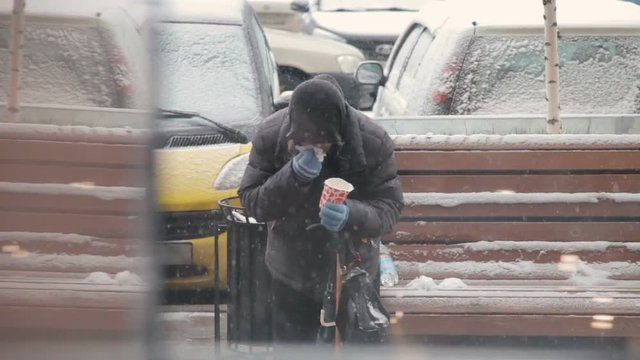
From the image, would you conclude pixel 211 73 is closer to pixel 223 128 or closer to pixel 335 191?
pixel 223 128

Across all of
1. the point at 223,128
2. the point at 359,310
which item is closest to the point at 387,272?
the point at 359,310

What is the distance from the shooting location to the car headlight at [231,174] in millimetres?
5228

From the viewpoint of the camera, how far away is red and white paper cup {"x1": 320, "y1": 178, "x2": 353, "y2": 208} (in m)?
3.35

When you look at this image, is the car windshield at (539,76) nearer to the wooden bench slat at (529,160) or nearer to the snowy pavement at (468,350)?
the wooden bench slat at (529,160)

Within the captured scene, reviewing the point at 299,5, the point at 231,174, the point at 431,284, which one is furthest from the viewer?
the point at 299,5

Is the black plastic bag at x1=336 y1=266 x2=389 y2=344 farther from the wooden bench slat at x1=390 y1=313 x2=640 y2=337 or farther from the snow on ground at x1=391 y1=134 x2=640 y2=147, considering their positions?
the snow on ground at x1=391 y1=134 x2=640 y2=147

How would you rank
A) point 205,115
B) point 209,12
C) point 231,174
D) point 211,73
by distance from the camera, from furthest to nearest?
point 209,12 < point 211,73 < point 205,115 < point 231,174

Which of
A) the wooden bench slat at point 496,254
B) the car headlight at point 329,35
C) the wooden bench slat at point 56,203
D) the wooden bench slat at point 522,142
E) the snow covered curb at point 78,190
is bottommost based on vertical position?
the wooden bench slat at point 56,203

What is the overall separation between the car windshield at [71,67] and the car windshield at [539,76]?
3652mm

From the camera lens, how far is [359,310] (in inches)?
136

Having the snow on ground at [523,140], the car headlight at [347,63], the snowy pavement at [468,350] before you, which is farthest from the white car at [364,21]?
the snowy pavement at [468,350]

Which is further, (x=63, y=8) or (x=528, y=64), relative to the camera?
(x=528, y=64)

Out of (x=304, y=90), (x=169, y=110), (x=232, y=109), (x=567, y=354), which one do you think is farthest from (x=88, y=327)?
(x=232, y=109)

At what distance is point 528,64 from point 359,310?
8.20 feet
